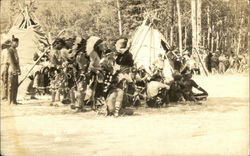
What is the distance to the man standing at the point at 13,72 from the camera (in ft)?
15.0

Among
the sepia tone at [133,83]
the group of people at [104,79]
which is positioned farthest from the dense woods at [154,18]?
the group of people at [104,79]

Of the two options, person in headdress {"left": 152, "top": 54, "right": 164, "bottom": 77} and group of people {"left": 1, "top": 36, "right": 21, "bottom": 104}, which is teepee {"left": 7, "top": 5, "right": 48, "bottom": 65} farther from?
person in headdress {"left": 152, "top": 54, "right": 164, "bottom": 77}

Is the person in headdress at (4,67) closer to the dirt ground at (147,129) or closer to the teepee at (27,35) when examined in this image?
the dirt ground at (147,129)

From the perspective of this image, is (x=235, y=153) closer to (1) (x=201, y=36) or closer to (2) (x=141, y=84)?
(1) (x=201, y=36)

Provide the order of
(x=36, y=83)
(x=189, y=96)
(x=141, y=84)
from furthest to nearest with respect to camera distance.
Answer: (x=36, y=83) → (x=141, y=84) → (x=189, y=96)

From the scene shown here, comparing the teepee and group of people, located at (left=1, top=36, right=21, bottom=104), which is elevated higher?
the teepee

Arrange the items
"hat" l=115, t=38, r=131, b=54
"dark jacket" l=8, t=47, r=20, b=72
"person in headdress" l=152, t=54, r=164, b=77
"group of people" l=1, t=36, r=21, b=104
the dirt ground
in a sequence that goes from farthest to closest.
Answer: "dark jacket" l=8, t=47, r=20, b=72 < "group of people" l=1, t=36, r=21, b=104 < "person in headdress" l=152, t=54, r=164, b=77 < "hat" l=115, t=38, r=131, b=54 < the dirt ground

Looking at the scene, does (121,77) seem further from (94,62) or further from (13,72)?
(13,72)

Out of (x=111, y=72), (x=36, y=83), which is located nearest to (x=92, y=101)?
(x=111, y=72)

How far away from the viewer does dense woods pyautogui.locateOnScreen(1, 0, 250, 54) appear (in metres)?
3.72

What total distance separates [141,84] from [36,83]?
3.28 feet

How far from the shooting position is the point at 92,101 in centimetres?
443

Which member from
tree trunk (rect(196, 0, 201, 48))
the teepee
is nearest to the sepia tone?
tree trunk (rect(196, 0, 201, 48))

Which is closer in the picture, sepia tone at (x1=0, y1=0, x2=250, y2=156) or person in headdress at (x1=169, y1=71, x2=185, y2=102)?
sepia tone at (x1=0, y1=0, x2=250, y2=156)
